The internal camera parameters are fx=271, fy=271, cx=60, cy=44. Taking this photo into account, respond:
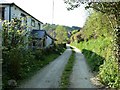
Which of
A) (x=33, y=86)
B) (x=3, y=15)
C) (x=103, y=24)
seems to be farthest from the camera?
(x=3, y=15)

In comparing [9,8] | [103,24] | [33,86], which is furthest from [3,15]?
[33,86]

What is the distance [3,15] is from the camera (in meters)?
29.4

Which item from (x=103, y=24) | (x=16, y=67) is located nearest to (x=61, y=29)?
(x=103, y=24)

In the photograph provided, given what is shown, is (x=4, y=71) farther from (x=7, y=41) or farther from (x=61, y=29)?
(x=61, y=29)

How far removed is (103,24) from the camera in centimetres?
1939

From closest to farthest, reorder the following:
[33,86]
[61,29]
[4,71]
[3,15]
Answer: [33,86] → [4,71] → [3,15] → [61,29]

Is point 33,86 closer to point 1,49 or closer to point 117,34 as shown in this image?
point 1,49

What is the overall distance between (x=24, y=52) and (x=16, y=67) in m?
1.87

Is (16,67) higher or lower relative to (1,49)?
lower

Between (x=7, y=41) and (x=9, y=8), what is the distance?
14.5 m

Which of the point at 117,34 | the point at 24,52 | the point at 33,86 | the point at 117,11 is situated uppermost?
the point at 117,11

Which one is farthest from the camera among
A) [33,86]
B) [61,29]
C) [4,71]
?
[61,29]

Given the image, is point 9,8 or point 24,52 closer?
point 24,52

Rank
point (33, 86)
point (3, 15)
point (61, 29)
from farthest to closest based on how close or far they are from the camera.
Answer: point (61, 29), point (3, 15), point (33, 86)
